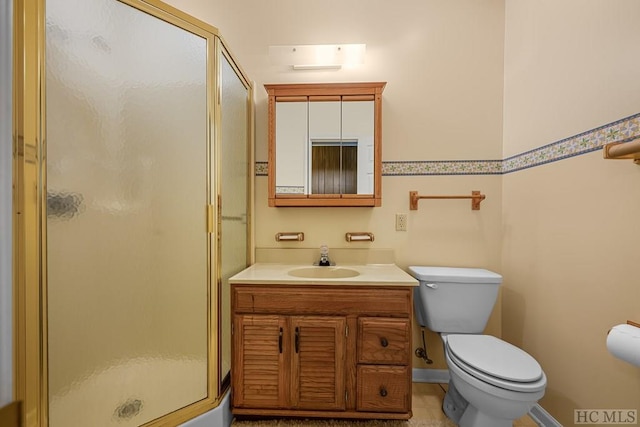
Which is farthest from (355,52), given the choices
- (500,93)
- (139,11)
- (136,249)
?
(136,249)

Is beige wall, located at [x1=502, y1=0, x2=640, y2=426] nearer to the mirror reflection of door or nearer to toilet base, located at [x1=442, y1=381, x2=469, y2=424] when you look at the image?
toilet base, located at [x1=442, y1=381, x2=469, y2=424]

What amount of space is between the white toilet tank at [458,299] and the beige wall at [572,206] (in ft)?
0.87

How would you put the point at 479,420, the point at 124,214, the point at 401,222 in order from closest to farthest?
the point at 124,214
the point at 479,420
the point at 401,222

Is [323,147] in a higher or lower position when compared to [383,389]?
higher

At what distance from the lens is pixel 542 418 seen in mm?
1359

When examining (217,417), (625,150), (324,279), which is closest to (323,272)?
(324,279)

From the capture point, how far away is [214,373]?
125cm

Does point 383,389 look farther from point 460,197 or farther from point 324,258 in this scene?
point 460,197

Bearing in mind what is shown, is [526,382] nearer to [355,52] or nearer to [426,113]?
[426,113]

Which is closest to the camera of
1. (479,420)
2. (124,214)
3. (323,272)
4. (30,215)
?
(30,215)

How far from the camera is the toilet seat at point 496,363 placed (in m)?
1.01

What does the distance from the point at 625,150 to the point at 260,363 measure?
→ 5.66 ft

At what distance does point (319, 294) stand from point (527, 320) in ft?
4.22

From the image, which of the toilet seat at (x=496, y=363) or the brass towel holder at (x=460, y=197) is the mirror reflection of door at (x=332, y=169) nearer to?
the brass towel holder at (x=460, y=197)
